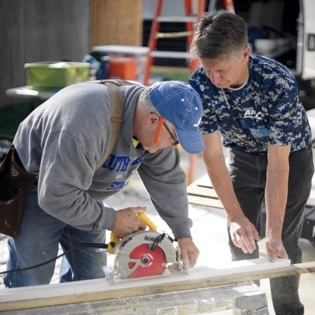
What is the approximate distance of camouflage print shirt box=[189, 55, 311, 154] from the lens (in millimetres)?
2928

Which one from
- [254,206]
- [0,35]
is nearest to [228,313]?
[254,206]

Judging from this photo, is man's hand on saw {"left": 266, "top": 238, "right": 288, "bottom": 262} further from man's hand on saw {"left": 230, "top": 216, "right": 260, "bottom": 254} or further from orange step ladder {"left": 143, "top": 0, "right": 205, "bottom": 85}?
orange step ladder {"left": 143, "top": 0, "right": 205, "bottom": 85}

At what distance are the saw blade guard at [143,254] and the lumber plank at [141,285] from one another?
0.04 m

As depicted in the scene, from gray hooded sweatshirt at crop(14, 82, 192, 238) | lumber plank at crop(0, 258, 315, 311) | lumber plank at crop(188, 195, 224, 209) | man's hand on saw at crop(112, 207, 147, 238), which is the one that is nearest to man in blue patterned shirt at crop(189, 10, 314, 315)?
lumber plank at crop(0, 258, 315, 311)

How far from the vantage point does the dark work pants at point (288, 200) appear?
3.28 meters

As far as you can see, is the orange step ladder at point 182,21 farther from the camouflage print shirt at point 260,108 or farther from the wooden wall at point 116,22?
the wooden wall at point 116,22

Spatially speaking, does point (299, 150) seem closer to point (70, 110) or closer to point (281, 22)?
point (70, 110)

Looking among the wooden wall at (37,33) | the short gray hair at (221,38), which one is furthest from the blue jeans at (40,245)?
the wooden wall at (37,33)

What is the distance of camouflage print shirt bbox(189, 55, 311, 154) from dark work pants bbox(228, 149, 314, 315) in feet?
0.36

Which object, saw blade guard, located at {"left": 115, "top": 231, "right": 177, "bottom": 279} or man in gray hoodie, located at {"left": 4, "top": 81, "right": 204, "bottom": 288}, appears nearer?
man in gray hoodie, located at {"left": 4, "top": 81, "right": 204, "bottom": 288}

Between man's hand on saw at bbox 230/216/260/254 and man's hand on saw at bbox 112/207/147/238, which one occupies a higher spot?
man's hand on saw at bbox 112/207/147/238

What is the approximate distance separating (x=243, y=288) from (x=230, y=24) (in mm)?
1171

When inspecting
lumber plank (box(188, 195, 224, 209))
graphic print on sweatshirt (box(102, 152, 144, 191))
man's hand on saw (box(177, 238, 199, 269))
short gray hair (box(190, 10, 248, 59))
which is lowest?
lumber plank (box(188, 195, 224, 209))

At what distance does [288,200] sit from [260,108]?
603 mm
